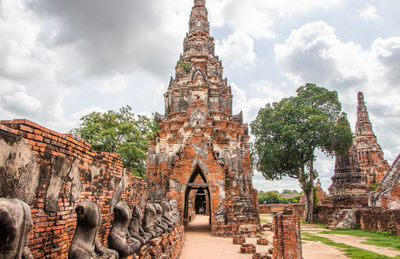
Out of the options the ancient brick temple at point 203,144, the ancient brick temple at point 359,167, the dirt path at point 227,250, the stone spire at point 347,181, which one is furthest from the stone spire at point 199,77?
the stone spire at point 347,181

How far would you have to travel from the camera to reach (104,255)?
157 inches

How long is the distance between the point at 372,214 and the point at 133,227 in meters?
17.1

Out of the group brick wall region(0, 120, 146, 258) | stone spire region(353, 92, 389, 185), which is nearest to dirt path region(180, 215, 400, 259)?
brick wall region(0, 120, 146, 258)

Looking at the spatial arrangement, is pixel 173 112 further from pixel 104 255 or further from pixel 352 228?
pixel 104 255

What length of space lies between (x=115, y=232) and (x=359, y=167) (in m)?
32.0

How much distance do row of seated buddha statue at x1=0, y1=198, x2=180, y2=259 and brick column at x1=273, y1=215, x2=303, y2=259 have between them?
3.40 m

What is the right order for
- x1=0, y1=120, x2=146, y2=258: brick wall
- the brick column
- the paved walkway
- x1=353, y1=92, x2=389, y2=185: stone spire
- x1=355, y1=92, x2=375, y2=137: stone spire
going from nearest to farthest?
x1=0, y1=120, x2=146, y2=258: brick wall
the brick column
the paved walkway
x1=353, y1=92, x2=389, y2=185: stone spire
x1=355, y1=92, x2=375, y2=137: stone spire

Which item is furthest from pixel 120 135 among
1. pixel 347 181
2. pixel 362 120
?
pixel 362 120

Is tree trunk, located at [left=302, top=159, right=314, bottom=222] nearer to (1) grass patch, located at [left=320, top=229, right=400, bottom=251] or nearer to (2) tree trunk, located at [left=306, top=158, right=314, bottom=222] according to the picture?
(2) tree trunk, located at [left=306, top=158, right=314, bottom=222]

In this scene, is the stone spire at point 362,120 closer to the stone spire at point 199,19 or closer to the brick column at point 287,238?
the stone spire at point 199,19

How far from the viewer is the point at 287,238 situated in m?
8.09

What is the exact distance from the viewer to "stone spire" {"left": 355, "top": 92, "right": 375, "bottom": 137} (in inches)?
1583

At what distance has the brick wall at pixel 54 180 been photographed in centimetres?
396

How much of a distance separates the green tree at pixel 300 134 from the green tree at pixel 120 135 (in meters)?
10.6
